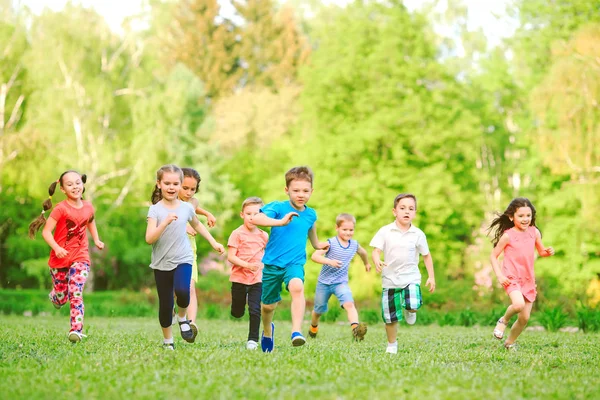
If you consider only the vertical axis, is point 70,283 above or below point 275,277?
below

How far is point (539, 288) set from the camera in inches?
868

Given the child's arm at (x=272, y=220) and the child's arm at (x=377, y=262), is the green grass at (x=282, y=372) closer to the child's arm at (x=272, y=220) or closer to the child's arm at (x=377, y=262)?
the child's arm at (x=377, y=262)

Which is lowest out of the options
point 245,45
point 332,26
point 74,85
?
point 74,85

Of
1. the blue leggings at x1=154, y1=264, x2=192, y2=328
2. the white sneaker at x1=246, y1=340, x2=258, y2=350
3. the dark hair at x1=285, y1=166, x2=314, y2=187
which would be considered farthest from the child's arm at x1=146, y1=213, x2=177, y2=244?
the white sneaker at x1=246, y1=340, x2=258, y2=350

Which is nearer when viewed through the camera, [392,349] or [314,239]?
[392,349]

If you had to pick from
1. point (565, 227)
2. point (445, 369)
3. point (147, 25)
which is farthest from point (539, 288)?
point (147, 25)

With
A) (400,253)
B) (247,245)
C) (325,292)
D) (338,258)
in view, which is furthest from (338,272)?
(400,253)

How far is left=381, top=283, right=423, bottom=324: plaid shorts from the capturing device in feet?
30.5

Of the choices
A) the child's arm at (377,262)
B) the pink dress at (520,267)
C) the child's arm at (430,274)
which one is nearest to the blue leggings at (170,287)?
the child's arm at (377,262)

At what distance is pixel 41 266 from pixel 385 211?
638 inches

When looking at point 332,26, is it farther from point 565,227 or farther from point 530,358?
point 530,358

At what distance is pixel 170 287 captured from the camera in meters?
8.95

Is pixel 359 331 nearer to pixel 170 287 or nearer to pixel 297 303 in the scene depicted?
pixel 297 303

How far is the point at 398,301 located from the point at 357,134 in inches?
971
